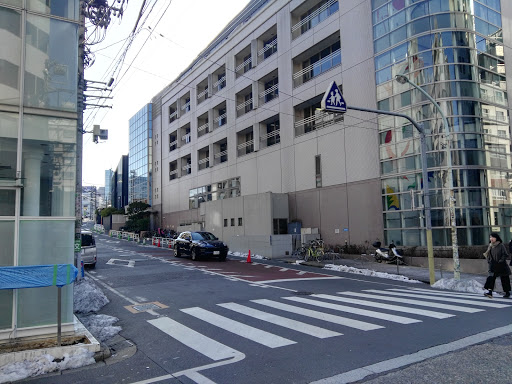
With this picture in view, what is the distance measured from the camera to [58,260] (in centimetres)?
697

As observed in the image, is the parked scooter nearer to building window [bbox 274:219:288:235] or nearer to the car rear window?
building window [bbox 274:219:288:235]

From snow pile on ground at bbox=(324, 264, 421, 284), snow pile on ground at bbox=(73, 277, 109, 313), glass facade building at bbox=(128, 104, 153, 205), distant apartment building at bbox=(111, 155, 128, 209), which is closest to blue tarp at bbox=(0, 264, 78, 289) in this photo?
snow pile on ground at bbox=(73, 277, 109, 313)

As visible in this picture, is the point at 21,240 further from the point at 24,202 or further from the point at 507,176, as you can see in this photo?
the point at 507,176

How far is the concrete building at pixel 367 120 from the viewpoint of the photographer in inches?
771

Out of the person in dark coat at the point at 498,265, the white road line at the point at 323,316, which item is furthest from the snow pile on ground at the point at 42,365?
the person in dark coat at the point at 498,265

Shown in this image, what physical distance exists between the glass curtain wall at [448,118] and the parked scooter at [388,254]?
4.20 ft

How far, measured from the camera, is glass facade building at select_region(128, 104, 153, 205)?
198 ft

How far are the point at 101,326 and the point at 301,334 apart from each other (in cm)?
409

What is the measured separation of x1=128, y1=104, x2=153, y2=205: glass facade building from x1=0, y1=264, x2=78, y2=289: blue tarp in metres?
55.0

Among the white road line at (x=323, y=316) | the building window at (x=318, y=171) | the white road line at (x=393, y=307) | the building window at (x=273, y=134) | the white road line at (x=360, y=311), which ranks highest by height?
the building window at (x=273, y=134)

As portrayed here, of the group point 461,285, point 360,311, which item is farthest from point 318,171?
point 360,311

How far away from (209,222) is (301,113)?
12236 mm

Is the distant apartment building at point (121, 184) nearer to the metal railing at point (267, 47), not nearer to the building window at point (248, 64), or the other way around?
the building window at point (248, 64)

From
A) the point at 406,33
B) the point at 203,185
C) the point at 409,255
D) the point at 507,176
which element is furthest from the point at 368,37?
the point at 203,185
